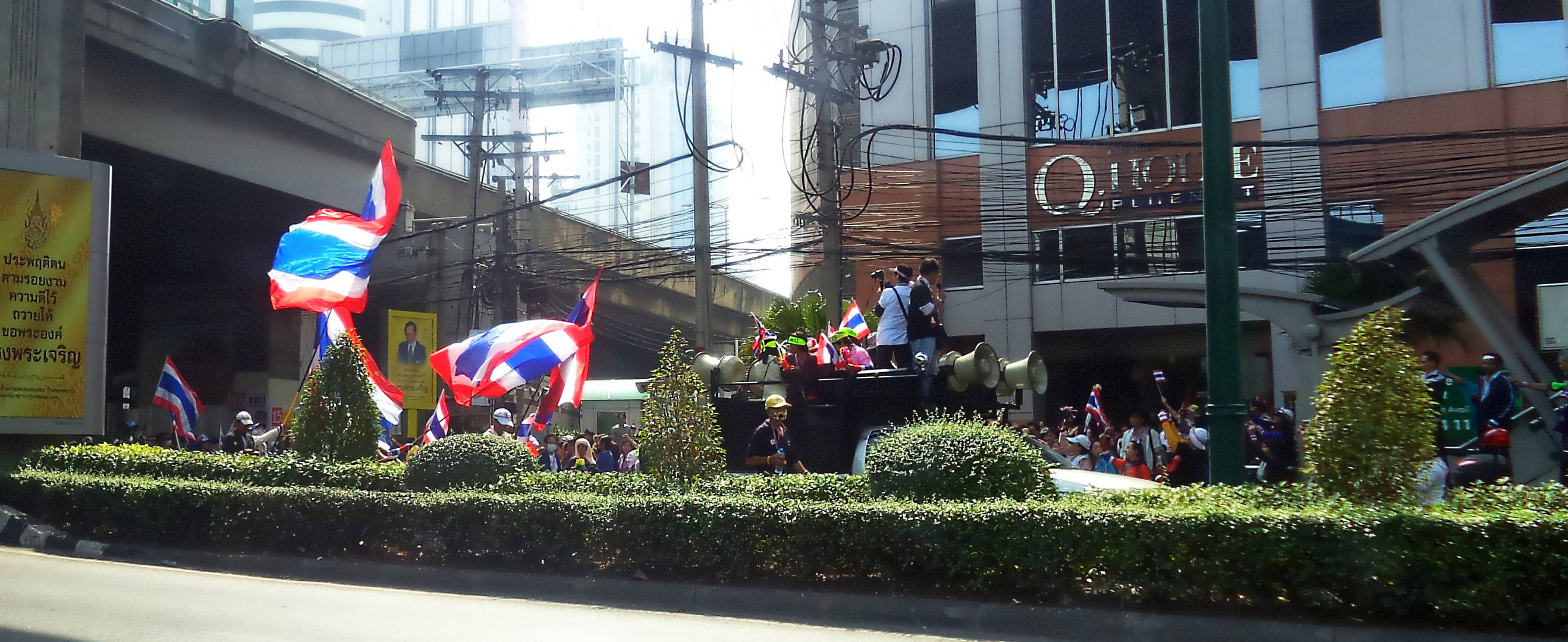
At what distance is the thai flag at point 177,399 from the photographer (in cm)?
1767

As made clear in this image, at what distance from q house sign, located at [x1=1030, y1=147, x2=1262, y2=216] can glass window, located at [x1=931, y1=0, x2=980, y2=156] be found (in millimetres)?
2169

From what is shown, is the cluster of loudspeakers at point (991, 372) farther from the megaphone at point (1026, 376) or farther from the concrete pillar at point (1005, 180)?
the concrete pillar at point (1005, 180)

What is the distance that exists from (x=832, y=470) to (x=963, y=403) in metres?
1.50

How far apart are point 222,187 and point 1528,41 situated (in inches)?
966

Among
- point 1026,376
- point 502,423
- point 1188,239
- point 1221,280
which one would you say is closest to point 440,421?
point 502,423

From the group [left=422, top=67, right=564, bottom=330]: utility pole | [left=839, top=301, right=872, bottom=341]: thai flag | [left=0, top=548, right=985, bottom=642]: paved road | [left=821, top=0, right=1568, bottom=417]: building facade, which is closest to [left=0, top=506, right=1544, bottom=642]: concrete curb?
[left=0, top=548, right=985, bottom=642]: paved road

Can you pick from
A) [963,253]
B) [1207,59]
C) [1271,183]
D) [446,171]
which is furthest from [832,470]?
[446,171]

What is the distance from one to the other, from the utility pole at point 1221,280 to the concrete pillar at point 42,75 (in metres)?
15.7

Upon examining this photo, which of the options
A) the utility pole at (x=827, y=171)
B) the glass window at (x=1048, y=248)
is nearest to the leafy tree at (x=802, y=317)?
the utility pole at (x=827, y=171)

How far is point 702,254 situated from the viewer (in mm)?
19797

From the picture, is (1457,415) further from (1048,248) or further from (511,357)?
(1048,248)

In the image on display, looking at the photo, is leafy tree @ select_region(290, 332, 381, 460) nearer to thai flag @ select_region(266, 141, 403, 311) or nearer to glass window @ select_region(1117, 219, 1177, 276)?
thai flag @ select_region(266, 141, 403, 311)

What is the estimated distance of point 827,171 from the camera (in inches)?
707

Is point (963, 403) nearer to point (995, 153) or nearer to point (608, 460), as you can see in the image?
point (608, 460)
